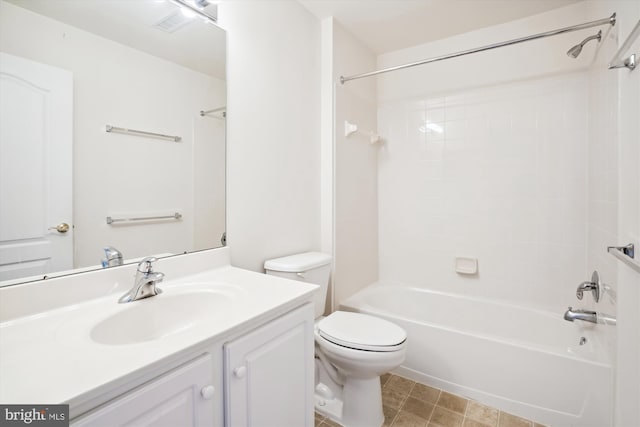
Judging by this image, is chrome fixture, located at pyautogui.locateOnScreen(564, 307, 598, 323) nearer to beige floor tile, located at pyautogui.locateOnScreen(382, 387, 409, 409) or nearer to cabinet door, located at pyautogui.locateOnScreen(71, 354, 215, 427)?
beige floor tile, located at pyautogui.locateOnScreen(382, 387, 409, 409)

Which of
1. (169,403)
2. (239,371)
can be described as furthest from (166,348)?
(239,371)

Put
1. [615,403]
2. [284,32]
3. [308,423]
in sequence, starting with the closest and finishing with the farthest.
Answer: [308,423] → [615,403] → [284,32]

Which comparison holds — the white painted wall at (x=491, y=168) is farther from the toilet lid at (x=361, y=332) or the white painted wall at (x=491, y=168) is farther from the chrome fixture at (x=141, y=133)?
the chrome fixture at (x=141, y=133)

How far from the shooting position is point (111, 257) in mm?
1100

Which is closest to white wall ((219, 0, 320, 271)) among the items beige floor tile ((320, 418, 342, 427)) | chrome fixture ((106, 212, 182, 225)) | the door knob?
chrome fixture ((106, 212, 182, 225))

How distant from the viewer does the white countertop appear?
557 millimetres

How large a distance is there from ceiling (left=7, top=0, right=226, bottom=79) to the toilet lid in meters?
1.41

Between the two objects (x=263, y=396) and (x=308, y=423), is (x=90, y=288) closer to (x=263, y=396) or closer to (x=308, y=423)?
(x=263, y=396)

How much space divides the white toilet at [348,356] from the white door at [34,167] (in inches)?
36.6

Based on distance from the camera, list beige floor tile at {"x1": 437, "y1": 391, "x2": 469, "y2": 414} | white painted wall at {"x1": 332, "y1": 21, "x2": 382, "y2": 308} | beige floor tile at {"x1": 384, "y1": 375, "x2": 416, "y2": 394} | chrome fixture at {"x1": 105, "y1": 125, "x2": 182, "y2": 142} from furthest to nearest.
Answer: white painted wall at {"x1": 332, "y1": 21, "x2": 382, "y2": 308}, beige floor tile at {"x1": 384, "y1": 375, "x2": 416, "y2": 394}, beige floor tile at {"x1": 437, "y1": 391, "x2": 469, "y2": 414}, chrome fixture at {"x1": 105, "y1": 125, "x2": 182, "y2": 142}

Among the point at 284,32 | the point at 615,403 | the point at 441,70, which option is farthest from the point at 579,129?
the point at 284,32

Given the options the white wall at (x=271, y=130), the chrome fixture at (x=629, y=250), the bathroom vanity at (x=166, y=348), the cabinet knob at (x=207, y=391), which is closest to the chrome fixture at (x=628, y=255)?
the chrome fixture at (x=629, y=250)

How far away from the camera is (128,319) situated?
0.96m

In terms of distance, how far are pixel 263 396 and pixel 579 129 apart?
2438mm
